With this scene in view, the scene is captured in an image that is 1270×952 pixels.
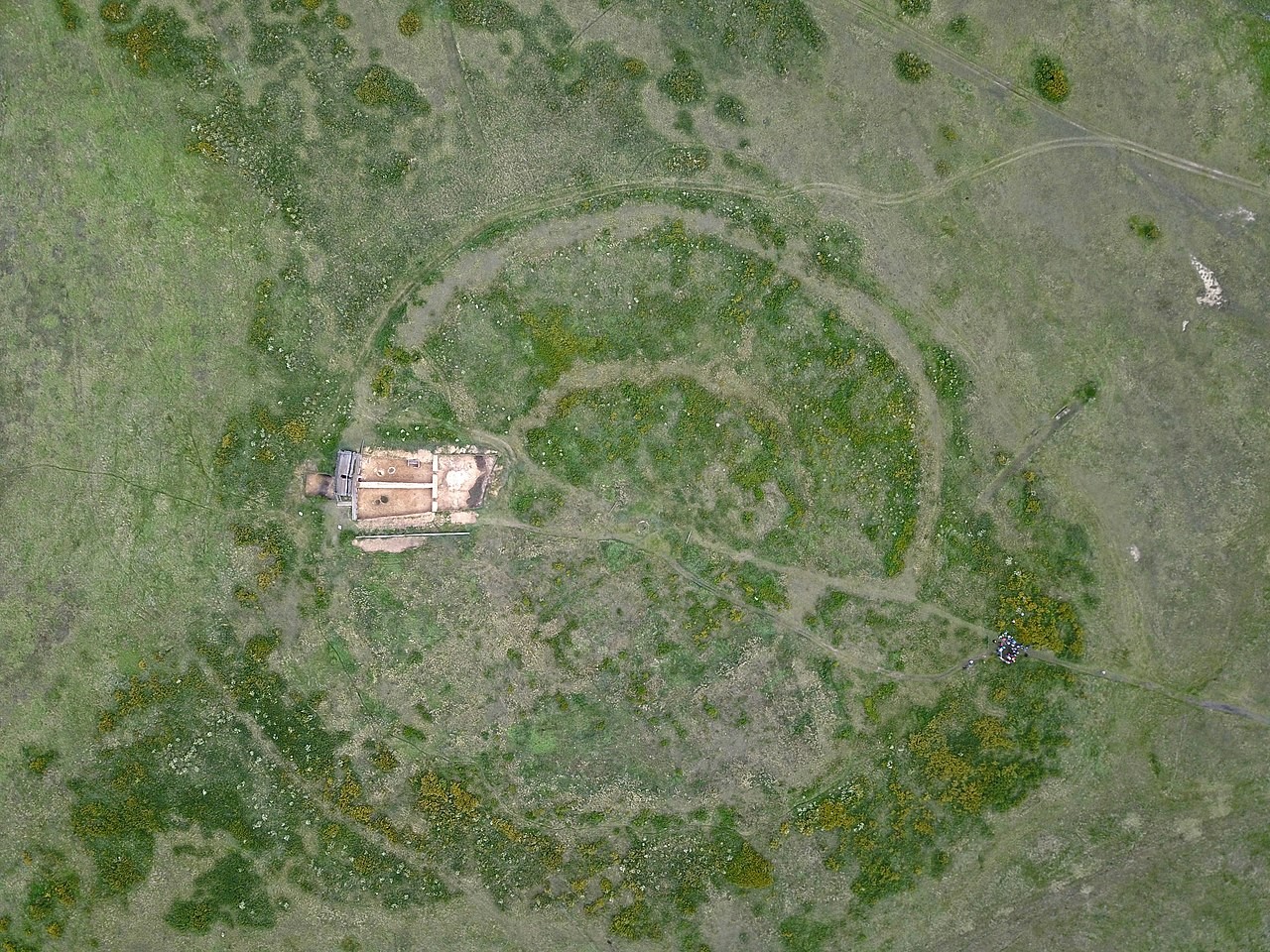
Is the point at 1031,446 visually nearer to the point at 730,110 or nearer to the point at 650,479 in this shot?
the point at 650,479

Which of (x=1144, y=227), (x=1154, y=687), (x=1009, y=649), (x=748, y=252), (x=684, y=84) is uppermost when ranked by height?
(x=684, y=84)

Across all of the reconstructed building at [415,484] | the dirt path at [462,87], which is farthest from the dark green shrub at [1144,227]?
the reconstructed building at [415,484]

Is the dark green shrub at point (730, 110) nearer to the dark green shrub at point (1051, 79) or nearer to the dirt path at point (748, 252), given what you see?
the dirt path at point (748, 252)

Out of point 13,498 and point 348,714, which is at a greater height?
point 13,498

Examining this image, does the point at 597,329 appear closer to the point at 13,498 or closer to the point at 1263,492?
the point at 13,498

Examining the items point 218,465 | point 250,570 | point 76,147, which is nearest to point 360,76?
point 76,147

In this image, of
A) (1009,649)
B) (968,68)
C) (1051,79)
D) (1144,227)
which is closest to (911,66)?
(968,68)

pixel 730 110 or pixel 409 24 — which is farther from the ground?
pixel 409 24

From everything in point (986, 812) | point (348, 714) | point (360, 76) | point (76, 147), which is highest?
point (360, 76)

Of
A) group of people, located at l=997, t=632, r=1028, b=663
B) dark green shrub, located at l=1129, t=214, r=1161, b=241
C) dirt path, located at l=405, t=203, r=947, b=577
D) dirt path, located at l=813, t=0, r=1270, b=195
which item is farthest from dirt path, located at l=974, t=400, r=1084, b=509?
dirt path, located at l=813, t=0, r=1270, b=195
